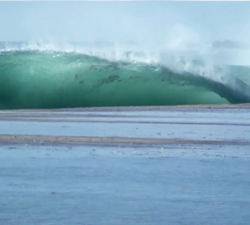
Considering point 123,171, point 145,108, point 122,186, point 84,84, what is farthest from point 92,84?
point 122,186

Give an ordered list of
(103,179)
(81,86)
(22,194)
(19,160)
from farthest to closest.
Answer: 1. (81,86)
2. (19,160)
3. (103,179)
4. (22,194)

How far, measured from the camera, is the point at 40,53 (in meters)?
30.8

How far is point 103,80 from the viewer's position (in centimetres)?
2922

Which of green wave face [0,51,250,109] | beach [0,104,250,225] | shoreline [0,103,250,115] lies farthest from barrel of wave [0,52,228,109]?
beach [0,104,250,225]

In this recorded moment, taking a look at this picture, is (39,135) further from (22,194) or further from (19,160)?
(22,194)

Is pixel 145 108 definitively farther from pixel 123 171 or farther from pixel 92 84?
pixel 123 171

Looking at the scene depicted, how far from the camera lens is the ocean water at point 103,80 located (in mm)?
28156

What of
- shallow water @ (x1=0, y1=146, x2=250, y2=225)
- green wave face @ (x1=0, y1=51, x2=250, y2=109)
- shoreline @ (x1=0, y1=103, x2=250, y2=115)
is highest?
green wave face @ (x1=0, y1=51, x2=250, y2=109)

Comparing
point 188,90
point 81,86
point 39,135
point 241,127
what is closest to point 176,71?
point 188,90

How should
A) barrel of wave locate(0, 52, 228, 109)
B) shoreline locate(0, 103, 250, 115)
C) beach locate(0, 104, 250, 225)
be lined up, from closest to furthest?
beach locate(0, 104, 250, 225), shoreline locate(0, 103, 250, 115), barrel of wave locate(0, 52, 228, 109)

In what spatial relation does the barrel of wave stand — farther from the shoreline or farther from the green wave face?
the shoreline

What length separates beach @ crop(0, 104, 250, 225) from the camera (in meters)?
10.1

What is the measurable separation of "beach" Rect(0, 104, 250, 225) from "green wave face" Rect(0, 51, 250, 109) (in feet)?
17.9

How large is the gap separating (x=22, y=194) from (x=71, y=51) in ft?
67.1
